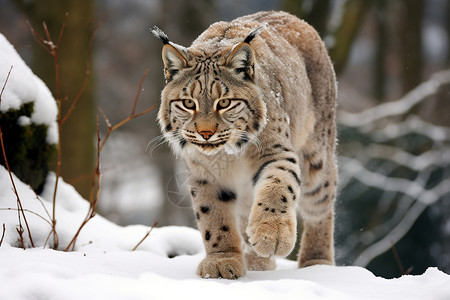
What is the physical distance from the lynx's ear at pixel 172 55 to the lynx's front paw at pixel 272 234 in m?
1.16

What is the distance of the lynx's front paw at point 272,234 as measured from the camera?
346 cm

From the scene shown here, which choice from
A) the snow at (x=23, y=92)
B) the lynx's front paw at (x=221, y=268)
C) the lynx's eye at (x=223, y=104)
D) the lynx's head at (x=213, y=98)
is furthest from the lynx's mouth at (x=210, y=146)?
the snow at (x=23, y=92)

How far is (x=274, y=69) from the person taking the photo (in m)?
4.52

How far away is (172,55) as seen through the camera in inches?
158

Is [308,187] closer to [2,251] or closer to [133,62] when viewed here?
[2,251]

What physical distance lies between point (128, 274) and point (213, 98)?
1.22 meters

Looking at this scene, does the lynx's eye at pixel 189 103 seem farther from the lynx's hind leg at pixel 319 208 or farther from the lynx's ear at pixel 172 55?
the lynx's hind leg at pixel 319 208

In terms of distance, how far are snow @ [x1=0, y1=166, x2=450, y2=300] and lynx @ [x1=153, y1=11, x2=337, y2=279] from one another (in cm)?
30

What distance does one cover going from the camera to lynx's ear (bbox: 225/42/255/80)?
12.8 feet

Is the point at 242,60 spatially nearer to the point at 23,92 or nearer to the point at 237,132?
the point at 237,132

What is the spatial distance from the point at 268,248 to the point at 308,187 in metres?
2.02

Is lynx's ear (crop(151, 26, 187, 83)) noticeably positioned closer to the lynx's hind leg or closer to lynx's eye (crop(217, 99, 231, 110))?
lynx's eye (crop(217, 99, 231, 110))

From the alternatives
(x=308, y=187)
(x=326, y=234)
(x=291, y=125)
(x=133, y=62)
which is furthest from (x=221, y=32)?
(x=133, y=62)

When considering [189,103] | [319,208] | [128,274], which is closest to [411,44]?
[319,208]
